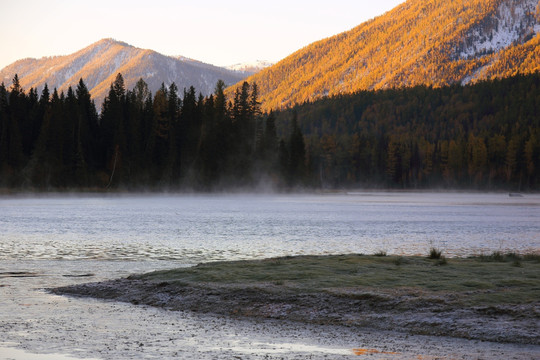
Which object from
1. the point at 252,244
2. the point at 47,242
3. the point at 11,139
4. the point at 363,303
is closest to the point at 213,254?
the point at 252,244

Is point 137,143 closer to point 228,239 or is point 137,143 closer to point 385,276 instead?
point 228,239

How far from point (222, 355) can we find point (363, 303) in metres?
5.10

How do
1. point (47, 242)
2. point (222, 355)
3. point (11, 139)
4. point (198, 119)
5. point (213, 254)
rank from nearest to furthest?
point (222, 355), point (213, 254), point (47, 242), point (11, 139), point (198, 119)

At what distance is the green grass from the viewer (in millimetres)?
15652

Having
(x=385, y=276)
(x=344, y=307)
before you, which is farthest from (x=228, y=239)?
(x=344, y=307)

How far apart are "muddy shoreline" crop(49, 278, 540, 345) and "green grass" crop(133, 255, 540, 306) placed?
0.42 metres

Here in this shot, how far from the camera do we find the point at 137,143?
442 feet

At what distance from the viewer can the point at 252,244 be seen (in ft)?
112

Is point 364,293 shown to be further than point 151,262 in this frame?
No

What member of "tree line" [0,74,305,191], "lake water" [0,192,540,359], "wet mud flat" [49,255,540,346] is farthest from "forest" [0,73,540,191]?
"wet mud flat" [49,255,540,346]

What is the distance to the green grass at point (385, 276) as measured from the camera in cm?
1565

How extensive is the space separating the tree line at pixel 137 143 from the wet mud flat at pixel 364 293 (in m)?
106

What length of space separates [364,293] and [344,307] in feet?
2.72

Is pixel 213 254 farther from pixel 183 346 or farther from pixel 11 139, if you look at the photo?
pixel 11 139
